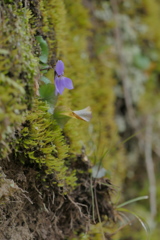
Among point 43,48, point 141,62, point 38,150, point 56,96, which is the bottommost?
point 141,62

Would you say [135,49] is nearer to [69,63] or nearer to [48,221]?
[69,63]

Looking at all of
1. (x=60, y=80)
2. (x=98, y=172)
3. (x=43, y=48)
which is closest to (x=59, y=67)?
(x=60, y=80)

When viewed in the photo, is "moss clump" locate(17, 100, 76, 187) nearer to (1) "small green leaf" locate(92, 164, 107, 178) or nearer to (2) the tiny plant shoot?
(2) the tiny plant shoot

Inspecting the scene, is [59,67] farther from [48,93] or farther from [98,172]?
[98,172]

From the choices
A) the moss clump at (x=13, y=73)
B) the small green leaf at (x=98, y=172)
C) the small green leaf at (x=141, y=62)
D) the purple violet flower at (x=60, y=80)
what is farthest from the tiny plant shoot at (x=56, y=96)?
the small green leaf at (x=141, y=62)

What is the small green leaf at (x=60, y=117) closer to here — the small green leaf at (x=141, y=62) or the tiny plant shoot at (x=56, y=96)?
the tiny plant shoot at (x=56, y=96)

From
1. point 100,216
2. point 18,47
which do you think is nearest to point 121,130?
point 100,216
